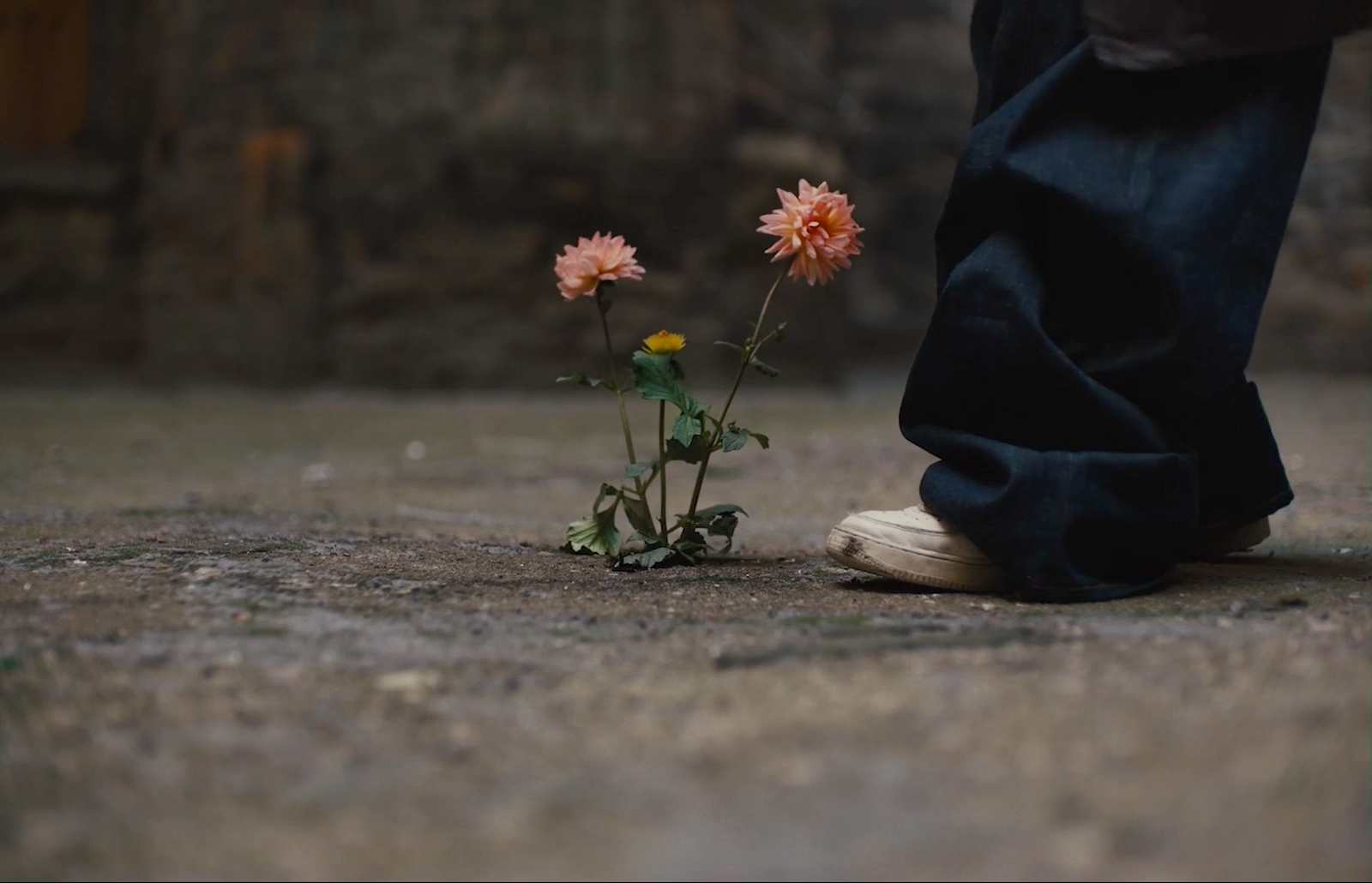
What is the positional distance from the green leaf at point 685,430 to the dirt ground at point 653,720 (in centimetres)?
16

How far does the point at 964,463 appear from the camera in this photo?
133 cm

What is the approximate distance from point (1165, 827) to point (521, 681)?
455mm

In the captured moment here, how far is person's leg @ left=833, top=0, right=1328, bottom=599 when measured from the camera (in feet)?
4.08

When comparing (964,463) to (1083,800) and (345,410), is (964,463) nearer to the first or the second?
(1083,800)

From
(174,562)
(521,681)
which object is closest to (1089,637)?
(521,681)

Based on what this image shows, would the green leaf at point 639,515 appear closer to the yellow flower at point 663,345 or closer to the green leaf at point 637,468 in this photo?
the green leaf at point 637,468

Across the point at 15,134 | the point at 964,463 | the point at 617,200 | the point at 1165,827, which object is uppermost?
the point at 15,134

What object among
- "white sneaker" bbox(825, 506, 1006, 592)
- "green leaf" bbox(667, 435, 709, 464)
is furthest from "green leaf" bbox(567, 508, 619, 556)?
"white sneaker" bbox(825, 506, 1006, 592)

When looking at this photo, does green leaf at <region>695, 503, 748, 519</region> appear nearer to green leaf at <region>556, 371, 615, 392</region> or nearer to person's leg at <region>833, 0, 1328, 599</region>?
green leaf at <region>556, 371, 615, 392</region>

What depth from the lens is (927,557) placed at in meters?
1.31

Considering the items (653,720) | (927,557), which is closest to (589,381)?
Result: (927,557)

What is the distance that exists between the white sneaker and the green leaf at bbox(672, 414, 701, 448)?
27cm

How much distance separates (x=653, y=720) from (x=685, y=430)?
2.31 feet

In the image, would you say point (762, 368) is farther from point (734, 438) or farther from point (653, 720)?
point (653, 720)
